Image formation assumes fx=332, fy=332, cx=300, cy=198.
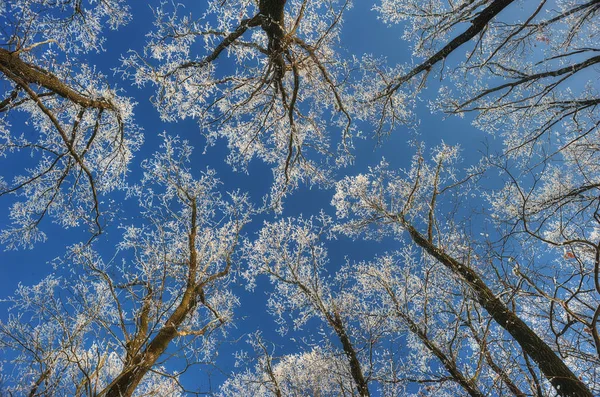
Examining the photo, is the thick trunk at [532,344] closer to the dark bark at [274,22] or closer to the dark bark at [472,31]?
the dark bark at [472,31]

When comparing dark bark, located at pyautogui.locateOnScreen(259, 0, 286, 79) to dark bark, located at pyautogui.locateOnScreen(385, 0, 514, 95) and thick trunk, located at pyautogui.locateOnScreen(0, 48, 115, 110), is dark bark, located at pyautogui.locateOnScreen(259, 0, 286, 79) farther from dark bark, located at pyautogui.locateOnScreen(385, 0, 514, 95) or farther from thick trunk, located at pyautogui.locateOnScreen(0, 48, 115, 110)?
thick trunk, located at pyautogui.locateOnScreen(0, 48, 115, 110)

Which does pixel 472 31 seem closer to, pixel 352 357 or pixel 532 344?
pixel 532 344

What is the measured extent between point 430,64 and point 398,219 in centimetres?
472

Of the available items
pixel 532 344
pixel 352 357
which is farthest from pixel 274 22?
pixel 352 357

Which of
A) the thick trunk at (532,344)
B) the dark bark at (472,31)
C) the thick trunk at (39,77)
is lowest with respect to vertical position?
the thick trunk at (532,344)

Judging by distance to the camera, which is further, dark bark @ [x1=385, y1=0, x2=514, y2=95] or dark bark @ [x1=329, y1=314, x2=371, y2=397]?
dark bark @ [x1=329, y1=314, x2=371, y2=397]

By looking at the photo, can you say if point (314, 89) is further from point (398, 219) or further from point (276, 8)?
point (398, 219)

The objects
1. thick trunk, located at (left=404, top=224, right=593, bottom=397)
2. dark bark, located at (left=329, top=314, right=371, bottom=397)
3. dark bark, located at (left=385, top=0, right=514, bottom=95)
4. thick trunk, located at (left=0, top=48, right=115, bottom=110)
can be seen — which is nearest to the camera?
thick trunk, located at (left=0, top=48, right=115, bottom=110)

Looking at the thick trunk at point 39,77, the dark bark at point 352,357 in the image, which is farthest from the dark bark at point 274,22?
the dark bark at point 352,357

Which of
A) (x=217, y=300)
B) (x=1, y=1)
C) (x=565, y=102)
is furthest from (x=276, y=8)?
(x=217, y=300)

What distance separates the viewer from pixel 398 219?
9.45m

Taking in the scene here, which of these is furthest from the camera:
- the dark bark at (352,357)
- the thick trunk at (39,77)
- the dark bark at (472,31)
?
the dark bark at (352,357)

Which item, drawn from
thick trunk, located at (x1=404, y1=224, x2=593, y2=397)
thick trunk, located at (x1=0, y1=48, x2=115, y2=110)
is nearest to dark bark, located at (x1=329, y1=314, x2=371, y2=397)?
thick trunk, located at (x1=404, y1=224, x2=593, y2=397)

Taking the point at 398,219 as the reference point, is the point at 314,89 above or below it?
above
